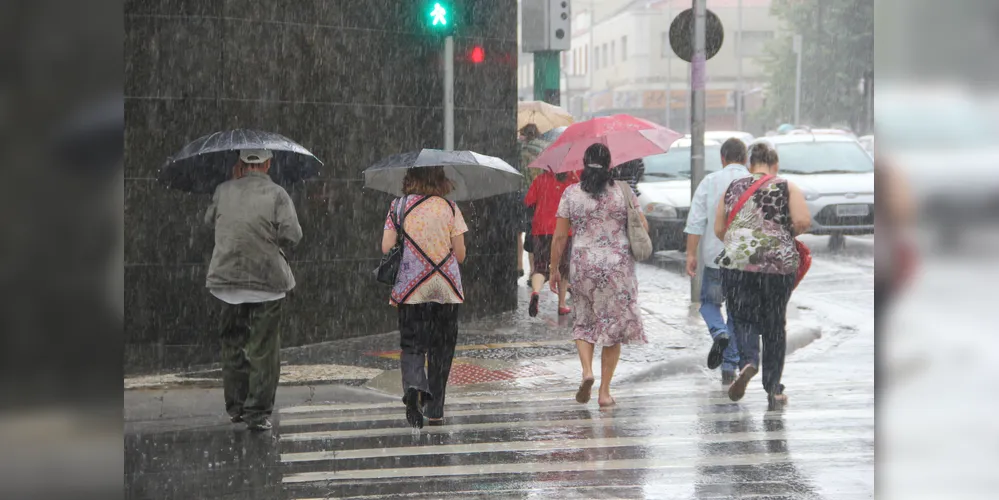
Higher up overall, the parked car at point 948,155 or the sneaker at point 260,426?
the parked car at point 948,155

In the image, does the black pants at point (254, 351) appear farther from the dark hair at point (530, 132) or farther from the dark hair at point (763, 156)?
the dark hair at point (530, 132)

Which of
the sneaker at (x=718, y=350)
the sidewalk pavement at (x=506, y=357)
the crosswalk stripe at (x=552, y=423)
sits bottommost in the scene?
the crosswalk stripe at (x=552, y=423)

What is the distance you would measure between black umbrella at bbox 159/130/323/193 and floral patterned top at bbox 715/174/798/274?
9.82ft

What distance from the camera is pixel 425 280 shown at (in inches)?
297

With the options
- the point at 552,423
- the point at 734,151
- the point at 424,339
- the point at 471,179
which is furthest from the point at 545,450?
the point at 734,151

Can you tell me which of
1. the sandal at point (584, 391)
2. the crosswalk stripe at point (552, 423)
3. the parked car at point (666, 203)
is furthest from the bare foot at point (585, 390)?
the parked car at point (666, 203)

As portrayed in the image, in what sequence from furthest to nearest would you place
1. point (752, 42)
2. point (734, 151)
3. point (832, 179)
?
point (752, 42)
point (832, 179)
point (734, 151)

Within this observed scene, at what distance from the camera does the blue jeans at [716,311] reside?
925 cm

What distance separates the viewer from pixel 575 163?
32.8ft

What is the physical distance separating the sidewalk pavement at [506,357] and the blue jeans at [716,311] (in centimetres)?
78

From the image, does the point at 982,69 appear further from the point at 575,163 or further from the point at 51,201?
the point at 575,163

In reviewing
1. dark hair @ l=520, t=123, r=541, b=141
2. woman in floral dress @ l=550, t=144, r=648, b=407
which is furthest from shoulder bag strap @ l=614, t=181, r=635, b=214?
dark hair @ l=520, t=123, r=541, b=141

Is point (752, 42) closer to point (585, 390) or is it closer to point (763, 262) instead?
point (763, 262)

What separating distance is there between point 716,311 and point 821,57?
51898 mm
